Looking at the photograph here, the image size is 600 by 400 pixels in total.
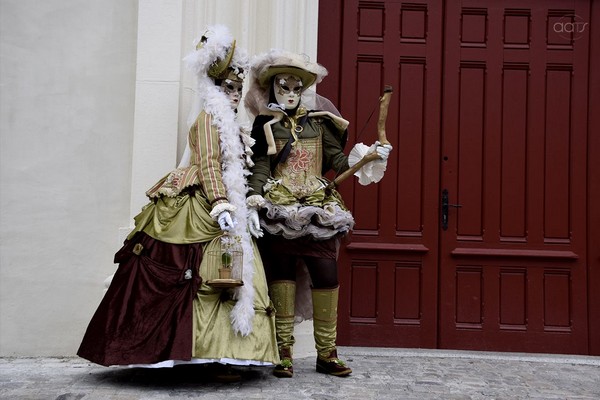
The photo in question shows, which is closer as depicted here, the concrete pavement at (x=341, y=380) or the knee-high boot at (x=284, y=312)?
the concrete pavement at (x=341, y=380)

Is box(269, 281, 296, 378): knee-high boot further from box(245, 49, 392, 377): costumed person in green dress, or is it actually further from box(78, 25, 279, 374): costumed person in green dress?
box(78, 25, 279, 374): costumed person in green dress

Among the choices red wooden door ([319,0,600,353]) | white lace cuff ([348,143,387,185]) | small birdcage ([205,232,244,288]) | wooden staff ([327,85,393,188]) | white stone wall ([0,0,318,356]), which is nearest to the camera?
small birdcage ([205,232,244,288])

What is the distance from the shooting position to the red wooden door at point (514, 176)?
20.7 feet

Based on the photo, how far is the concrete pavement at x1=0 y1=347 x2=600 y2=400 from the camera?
4.65m

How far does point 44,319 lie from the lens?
5805 mm

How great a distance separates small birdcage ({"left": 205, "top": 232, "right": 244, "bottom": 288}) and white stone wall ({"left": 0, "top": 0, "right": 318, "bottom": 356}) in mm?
1187

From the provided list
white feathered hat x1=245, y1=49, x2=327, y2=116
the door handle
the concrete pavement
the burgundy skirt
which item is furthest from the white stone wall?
the door handle

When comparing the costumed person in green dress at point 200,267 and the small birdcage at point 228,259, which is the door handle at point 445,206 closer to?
the costumed person in green dress at point 200,267

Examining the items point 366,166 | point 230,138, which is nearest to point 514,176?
point 366,166

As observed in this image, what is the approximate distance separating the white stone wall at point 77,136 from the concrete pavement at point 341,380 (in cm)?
47

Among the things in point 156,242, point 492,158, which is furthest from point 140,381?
point 492,158

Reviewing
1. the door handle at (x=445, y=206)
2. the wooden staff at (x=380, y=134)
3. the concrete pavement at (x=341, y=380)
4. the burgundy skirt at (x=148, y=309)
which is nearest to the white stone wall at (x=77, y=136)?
the concrete pavement at (x=341, y=380)

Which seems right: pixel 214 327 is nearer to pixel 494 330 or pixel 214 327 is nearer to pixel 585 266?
pixel 494 330

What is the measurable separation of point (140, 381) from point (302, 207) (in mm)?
1498
